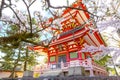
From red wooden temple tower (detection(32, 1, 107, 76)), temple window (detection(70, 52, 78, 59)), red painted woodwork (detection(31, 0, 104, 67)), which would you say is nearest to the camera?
red wooden temple tower (detection(32, 1, 107, 76))

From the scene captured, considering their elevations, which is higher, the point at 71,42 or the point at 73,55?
the point at 71,42

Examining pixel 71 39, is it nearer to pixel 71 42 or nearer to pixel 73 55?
pixel 71 42

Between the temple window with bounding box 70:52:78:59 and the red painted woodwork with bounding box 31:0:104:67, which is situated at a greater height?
the red painted woodwork with bounding box 31:0:104:67

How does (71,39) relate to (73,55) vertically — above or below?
above

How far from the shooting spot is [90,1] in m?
4.11

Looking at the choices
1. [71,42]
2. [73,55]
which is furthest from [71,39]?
[73,55]

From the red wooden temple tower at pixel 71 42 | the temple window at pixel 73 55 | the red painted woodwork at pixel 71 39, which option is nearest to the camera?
the red wooden temple tower at pixel 71 42

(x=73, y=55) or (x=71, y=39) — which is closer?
(x=71, y=39)

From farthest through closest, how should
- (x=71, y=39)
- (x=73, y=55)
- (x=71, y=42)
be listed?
1. (x=71, y=42)
2. (x=73, y=55)
3. (x=71, y=39)

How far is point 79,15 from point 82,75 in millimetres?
7961

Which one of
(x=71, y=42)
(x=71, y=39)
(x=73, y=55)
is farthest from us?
(x=71, y=42)

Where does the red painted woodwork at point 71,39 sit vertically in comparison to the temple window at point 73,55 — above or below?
above

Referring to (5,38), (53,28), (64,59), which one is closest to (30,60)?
(64,59)

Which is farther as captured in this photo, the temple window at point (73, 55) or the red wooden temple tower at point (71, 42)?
the temple window at point (73, 55)
